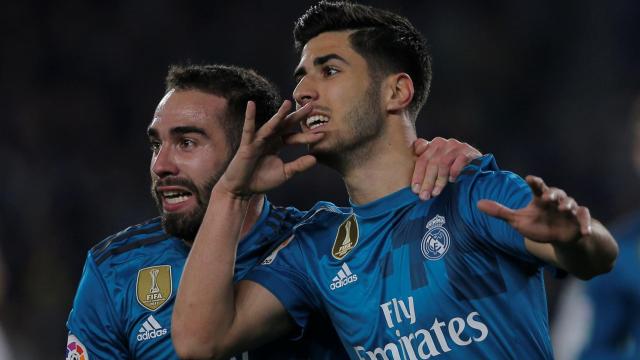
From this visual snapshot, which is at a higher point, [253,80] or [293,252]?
[253,80]

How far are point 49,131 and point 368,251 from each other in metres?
7.70

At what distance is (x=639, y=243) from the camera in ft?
15.0

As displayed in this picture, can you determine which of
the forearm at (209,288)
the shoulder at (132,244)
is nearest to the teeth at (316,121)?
the forearm at (209,288)

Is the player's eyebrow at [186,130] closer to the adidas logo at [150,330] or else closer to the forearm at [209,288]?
the forearm at [209,288]

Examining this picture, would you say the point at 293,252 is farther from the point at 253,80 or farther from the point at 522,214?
the point at 522,214

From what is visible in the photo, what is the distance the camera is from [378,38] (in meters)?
3.86

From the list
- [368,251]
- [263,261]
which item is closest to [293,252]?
[263,261]

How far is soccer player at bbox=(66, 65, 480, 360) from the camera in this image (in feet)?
12.6

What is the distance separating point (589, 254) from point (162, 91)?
8.46m

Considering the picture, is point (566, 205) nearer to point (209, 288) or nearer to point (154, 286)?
point (209, 288)

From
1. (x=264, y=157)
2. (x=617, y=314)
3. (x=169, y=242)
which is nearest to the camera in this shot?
(x=264, y=157)

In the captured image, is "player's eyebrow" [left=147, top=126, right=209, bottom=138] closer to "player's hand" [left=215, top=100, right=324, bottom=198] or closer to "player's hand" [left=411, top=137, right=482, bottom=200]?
"player's hand" [left=215, top=100, right=324, bottom=198]

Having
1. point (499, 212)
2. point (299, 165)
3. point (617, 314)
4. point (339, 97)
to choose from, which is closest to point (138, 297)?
point (299, 165)

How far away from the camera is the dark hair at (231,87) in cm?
406
